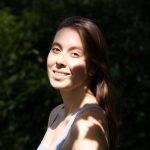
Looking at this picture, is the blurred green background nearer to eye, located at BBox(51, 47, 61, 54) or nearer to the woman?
the woman

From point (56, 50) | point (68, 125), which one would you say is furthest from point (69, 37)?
point (68, 125)

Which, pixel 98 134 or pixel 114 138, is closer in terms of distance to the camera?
pixel 98 134

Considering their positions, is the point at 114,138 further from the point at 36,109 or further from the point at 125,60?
the point at 36,109

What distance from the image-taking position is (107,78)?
9.73 feet

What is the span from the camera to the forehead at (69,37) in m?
2.80

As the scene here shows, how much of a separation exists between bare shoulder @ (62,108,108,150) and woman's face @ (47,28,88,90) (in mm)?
188

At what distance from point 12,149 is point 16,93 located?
0.63 meters

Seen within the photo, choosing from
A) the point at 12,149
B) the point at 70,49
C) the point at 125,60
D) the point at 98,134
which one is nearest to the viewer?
the point at 98,134

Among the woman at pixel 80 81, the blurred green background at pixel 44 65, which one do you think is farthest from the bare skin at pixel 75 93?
the blurred green background at pixel 44 65

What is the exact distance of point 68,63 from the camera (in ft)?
9.10

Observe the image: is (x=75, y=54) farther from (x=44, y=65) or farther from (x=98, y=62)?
(x=44, y=65)

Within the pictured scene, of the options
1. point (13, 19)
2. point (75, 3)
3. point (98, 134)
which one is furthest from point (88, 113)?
point (13, 19)

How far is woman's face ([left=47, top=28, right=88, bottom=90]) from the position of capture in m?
2.78

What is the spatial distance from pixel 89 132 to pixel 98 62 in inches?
17.5
